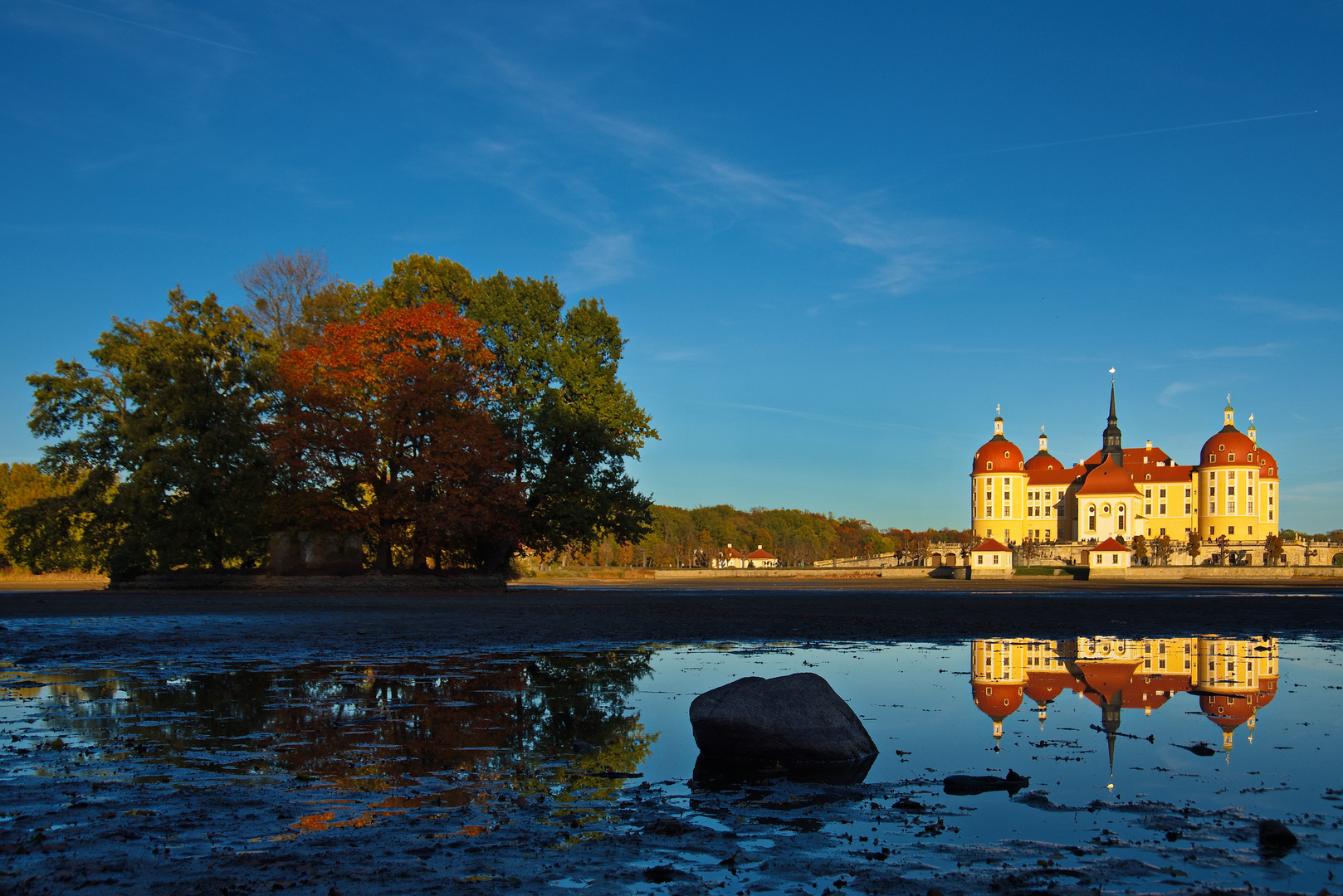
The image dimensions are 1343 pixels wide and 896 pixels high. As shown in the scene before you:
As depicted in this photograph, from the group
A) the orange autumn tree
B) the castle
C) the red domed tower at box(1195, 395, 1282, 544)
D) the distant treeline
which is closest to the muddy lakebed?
the orange autumn tree

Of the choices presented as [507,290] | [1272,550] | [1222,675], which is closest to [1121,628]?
[1222,675]

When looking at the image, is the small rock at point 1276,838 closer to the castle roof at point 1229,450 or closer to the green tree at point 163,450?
the green tree at point 163,450

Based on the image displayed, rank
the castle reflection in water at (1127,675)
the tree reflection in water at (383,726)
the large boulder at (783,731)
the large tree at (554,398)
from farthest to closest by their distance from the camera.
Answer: the large tree at (554,398)
the castle reflection in water at (1127,675)
the large boulder at (783,731)
the tree reflection in water at (383,726)

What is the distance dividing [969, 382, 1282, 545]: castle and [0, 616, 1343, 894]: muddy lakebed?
128675mm

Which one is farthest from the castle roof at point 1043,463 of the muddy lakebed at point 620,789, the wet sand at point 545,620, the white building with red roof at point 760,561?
the muddy lakebed at point 620,789

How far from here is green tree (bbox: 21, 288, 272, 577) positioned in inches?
1374

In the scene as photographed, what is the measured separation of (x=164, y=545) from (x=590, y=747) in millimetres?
32514

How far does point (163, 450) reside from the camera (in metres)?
35.1

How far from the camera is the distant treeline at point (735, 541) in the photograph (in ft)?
477

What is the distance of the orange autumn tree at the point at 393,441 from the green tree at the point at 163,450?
1.83m

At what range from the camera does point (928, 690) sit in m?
11.4

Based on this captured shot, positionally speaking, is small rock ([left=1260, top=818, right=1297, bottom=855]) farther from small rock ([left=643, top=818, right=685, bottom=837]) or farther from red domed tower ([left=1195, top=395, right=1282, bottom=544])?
red domed tower ([left=1195, top=395, right=1282, bottom=544])

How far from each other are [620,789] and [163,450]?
3417 centimetres

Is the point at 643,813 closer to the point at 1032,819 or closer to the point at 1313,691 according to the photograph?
the point at 1032,819
